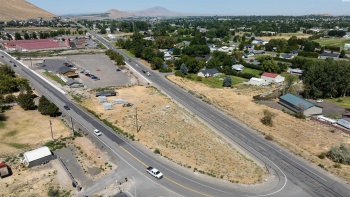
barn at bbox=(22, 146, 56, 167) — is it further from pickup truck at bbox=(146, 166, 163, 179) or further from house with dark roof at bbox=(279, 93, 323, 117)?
house with dark roof at bbox=(279, 93, 323, 117)

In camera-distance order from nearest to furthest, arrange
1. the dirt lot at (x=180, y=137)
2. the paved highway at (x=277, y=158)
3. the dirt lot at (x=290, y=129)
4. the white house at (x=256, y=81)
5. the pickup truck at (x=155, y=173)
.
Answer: the paved highway at (x=277, y=158)
the pickup truck at (x=155, y=173)
the dirt lot at (x=180, y=137)
the dirt lot at (x=290, y=129)
the white house at (x=256, y=81)

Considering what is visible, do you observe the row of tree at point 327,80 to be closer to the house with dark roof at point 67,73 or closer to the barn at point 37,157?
the barn at point 37,157

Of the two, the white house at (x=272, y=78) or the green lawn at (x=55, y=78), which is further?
the white house at (x=272, y=78)

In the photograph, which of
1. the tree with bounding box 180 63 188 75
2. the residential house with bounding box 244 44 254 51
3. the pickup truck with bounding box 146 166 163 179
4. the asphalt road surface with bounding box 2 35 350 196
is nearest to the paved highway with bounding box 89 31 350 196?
the asphalt road surface with bounding box 2 35 350 196

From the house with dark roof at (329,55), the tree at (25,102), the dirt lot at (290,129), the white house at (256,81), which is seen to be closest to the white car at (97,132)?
the tree at (25,102)

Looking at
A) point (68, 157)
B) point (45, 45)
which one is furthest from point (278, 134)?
point (45, 45)

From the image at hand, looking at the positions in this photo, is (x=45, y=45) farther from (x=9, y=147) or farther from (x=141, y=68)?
(x=9, y=147)
